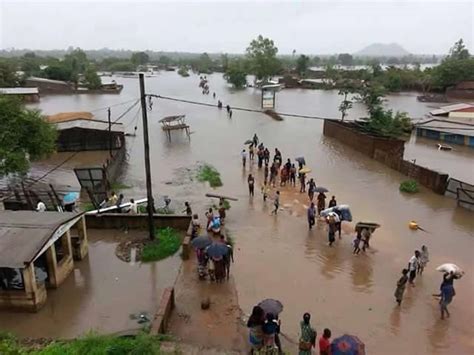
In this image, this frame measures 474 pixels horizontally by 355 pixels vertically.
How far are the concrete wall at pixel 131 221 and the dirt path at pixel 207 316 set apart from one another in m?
3.06

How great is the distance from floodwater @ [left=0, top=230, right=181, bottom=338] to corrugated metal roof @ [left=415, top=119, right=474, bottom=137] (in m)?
29.4

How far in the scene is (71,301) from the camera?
11148 millimetres

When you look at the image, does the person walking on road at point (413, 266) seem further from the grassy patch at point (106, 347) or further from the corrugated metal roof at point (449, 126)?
the corrugated metal roof at point (449, 126)

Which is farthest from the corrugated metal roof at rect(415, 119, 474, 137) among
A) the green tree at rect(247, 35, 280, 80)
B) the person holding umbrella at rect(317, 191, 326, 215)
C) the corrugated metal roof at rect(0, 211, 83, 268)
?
the green tree at rect(247, 35, 280, 80)

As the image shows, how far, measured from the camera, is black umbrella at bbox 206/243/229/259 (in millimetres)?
11531

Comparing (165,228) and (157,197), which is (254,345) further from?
(157,197)

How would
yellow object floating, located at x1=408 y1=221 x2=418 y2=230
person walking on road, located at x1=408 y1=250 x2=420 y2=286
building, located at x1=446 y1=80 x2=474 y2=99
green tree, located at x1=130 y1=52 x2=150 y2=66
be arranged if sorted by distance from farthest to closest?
green tree, located at x1=130 y1=52 x2=150 y2=66 < building, located at x1=446 y1=80 x2=474 y2=99 < yellow object floating, located at x1=408 y1=221 x2=418 y2=230 < person walking on road, located at x1=408 y1=250 x2=420 y2=286

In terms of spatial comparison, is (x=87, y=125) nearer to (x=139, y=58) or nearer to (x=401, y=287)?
(x=401, y=287)

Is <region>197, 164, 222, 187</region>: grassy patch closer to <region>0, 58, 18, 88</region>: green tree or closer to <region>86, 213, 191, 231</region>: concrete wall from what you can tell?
<region>86, 213, 191, 231</region>: concrete wall

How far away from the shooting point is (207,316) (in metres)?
10.6

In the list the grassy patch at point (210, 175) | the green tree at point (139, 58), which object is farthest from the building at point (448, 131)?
the green tree at point (139, 58)

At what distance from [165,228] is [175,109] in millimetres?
38286

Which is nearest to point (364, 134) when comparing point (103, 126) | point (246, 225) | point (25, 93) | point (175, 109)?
point (246, 225)

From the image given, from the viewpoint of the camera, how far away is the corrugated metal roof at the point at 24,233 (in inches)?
399
